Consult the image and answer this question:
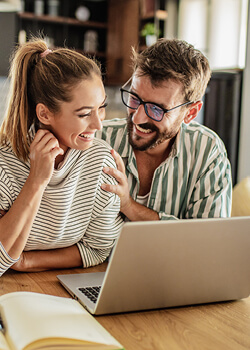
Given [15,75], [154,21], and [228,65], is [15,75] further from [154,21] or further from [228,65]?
[154,21]

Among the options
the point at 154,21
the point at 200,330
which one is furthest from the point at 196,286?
the point at 154,21

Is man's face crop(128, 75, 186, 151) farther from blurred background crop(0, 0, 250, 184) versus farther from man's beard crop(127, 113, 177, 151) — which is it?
blurred background crop(0, 0, 250, 184)

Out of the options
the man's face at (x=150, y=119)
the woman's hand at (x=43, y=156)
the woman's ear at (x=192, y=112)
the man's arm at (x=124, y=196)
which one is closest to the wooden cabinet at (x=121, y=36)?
the woman's ear at (x=192, y=112)

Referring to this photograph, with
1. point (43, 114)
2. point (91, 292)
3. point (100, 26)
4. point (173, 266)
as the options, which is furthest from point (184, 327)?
point (100, 26)

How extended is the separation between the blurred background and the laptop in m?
2.76

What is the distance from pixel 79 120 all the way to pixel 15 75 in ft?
0.81

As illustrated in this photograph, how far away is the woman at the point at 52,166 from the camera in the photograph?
1261mm

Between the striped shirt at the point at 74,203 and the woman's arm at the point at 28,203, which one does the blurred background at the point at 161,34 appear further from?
the woman's arm at the point at 28,203

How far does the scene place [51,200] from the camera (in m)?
1.36

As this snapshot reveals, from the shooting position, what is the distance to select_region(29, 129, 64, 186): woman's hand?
4.13 feet

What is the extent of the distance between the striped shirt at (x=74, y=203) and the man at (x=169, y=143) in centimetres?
20

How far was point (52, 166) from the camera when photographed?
4.16 ft

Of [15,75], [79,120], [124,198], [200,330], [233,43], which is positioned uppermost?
[233,43]

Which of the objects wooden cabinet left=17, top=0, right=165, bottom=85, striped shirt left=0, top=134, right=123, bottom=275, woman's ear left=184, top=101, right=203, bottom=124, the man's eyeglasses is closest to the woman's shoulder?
striped shirt left=0, top=134, right=123, bottom=275
